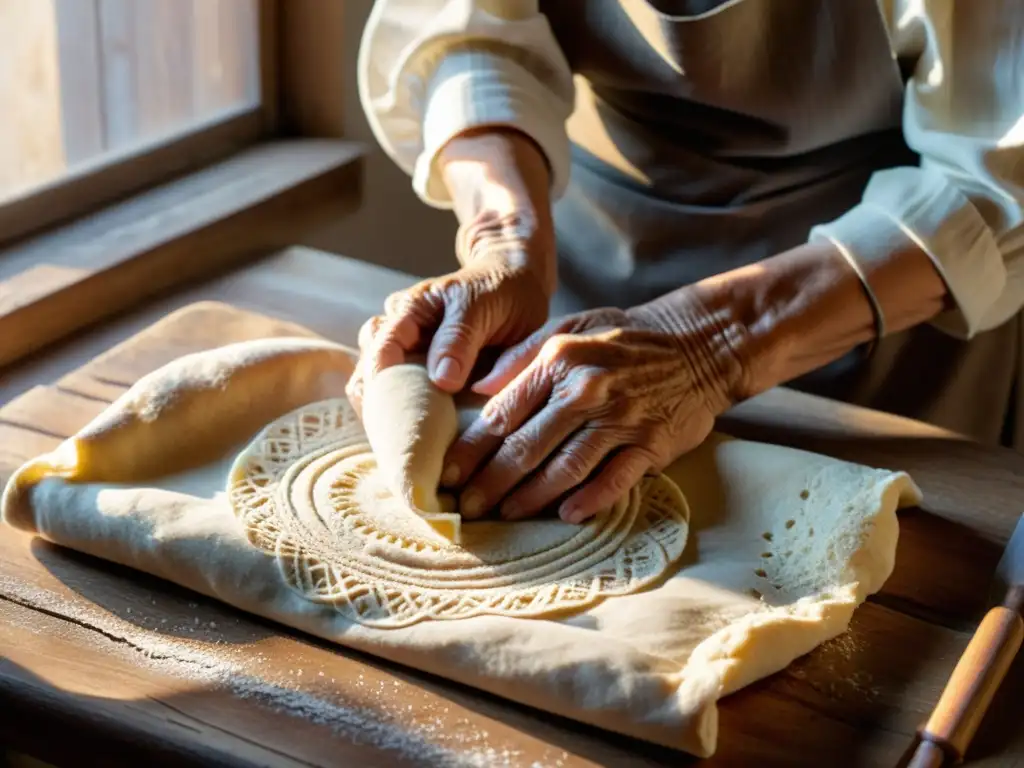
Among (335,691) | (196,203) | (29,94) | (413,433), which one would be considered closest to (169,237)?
(196,203)

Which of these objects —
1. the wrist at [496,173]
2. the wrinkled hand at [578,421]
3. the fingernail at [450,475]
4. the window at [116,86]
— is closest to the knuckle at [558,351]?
the wrinkled hand at [578,421]

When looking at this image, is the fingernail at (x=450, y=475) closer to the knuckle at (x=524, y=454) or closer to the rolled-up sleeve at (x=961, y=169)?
the knuckle at (x=524, y=454)

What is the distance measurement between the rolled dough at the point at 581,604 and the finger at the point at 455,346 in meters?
0.09

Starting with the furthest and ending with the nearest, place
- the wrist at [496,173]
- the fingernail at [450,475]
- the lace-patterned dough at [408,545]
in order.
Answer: the wrist at [496,173] → the fingernail at [450,475] → the lace-patterned dough at [408,545]

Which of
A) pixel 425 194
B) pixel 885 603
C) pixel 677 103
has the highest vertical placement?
pixel 677 103

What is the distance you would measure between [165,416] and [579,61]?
1.82ft

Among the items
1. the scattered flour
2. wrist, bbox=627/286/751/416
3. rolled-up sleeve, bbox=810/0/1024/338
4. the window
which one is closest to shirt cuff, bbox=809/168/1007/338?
rolled-up sleeve, bbox=810/0/1024/338

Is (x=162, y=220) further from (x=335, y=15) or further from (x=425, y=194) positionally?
(x=335, y=15)

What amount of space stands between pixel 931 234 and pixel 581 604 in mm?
449

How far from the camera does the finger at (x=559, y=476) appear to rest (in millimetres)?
798

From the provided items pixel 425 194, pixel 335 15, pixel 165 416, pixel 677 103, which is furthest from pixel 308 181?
pixel 165 416

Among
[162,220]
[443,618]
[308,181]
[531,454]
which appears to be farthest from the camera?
[308,181]

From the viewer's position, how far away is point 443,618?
27.0 inches

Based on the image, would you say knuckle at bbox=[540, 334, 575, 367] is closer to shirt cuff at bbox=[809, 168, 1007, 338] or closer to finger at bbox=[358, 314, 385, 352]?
finger at bbox=[358, 314, 385, 352]
